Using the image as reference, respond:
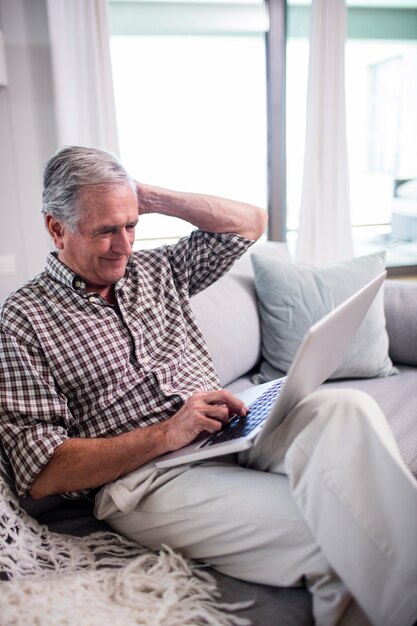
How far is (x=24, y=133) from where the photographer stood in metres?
2.79

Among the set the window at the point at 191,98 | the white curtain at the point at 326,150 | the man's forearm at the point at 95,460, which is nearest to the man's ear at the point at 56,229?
the man's forearm at the point at 95,460

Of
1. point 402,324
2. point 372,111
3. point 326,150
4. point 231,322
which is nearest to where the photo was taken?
point 231,322

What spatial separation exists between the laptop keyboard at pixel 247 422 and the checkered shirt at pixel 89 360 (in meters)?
0.17

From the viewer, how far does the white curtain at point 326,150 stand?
2.91m

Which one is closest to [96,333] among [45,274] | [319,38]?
[45,274]

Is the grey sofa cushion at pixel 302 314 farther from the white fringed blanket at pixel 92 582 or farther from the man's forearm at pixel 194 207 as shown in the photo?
the white fringed blanket at pixel 92 582

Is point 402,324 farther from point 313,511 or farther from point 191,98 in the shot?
point 191,98

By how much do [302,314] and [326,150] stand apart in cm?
147

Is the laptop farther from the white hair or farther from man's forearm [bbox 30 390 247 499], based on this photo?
the white hair

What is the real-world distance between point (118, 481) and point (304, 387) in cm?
43

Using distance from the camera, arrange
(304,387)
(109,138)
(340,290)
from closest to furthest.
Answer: (304,387) → (340,290) → (109,138)

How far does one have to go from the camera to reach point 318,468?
949 millimetres

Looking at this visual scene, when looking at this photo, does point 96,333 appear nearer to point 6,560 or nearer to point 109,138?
point 6,560

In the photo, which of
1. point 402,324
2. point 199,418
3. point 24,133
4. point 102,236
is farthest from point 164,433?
point 24,133
